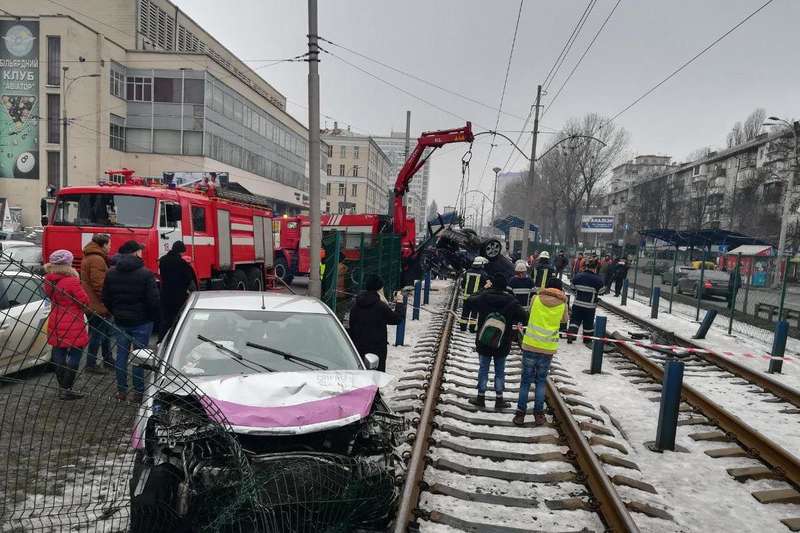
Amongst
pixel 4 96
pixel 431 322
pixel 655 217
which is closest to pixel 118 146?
pixel 4 96

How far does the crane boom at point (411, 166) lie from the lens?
59.8ft

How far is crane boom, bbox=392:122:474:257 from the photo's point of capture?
1823 centimetres

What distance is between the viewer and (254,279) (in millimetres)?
15500

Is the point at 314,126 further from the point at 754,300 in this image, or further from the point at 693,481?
the point at 754,300

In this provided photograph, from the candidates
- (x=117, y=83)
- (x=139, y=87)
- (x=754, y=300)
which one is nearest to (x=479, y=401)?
(x=754, y=300)

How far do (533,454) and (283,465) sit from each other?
3165 mm

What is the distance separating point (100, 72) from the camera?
130ft

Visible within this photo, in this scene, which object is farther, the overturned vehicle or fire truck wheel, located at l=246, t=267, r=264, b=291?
fire truck wheel, located at l=246, t=267, r=264, b=291

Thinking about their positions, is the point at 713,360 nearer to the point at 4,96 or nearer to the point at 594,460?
the point at 594,460

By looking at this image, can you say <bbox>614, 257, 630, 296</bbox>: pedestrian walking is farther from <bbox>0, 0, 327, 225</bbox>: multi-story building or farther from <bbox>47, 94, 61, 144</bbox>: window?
<bbox>47, 94, 61, 144</bbox>: window

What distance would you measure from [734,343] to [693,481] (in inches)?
363

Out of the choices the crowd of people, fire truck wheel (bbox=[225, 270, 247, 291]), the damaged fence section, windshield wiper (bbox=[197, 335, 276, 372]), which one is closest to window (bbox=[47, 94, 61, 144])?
fire truck wheel (bbox=[225, 270, 247, 291])

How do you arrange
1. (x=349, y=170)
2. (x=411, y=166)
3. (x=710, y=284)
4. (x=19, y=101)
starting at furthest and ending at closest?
(x=349, y=170)
(x=19, y=101)
(x=710, y=284)
(x=411, y=166)

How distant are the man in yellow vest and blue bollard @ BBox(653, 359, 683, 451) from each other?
124cm
